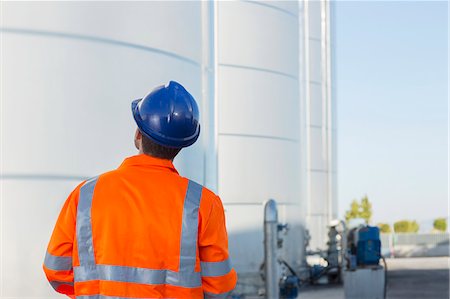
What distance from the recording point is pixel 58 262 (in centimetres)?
238

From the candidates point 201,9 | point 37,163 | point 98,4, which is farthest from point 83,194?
point 201,9

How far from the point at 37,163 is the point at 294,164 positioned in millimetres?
10001

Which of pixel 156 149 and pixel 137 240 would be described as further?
pixel 156 149

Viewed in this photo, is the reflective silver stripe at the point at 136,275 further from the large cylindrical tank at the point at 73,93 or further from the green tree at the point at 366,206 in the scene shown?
the green tree at the point at 366,206

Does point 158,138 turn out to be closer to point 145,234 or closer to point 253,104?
point 145,234

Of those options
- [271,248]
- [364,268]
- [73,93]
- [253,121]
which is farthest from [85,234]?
[253,121]

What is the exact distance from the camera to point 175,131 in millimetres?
2445

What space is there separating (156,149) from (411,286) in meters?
12.9

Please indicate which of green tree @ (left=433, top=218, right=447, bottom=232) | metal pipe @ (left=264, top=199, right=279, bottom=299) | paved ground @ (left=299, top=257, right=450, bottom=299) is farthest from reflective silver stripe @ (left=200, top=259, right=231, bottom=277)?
green tree @ (left=433, top=218, right=447, bottom=232)

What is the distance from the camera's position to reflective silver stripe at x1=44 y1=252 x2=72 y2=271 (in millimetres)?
2373

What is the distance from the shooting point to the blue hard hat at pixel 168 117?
2432 millimetres

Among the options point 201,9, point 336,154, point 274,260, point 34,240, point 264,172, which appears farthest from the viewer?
point 336,154

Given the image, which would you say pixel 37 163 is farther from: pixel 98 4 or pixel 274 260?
pixel 274 260

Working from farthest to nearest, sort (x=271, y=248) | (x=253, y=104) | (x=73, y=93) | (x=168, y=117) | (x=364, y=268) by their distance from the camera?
1. (x=253, y=104)
2. (x=364, y=268)
3. (x=271, y=248)
4. (x=73, y=93)
5. (x=168, y=117)
